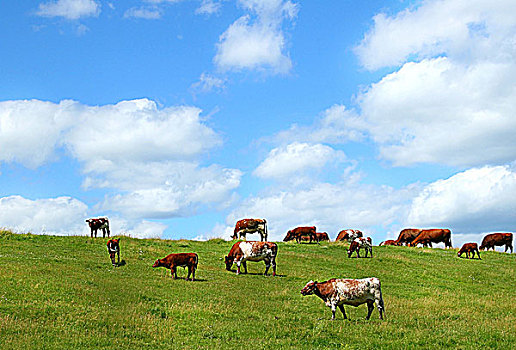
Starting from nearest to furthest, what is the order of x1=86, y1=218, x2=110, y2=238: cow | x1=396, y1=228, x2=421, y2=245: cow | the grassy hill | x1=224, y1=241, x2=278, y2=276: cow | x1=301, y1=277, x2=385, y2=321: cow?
the grassy hill < x1=301, y1=277, x2=385, y2=321: cow < x1=224, y1=241, x2=278, y2=276: cow < x1=86, y1=218, x2=110, y2=238: cow < x1=396, y1=228, x2=421, y2=245: cow

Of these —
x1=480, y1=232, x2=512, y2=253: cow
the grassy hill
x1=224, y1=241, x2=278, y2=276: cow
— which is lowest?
the grassy hill

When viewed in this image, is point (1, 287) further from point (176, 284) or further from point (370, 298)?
point (370, 298)

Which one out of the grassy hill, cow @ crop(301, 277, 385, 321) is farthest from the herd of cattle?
the grassy hill

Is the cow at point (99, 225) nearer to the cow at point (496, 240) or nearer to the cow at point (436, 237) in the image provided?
the cow at point (436, 237)

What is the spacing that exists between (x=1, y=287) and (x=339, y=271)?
20740mm

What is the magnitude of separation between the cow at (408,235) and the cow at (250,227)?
70.7 ft

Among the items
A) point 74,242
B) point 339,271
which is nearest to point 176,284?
point 339,271

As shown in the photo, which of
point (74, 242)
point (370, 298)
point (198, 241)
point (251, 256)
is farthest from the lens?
point (198, 241)

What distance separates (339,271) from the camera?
3288 cm

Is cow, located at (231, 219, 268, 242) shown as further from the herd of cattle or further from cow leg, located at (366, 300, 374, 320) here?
cow leg, located at (366, 300, 374, 320)

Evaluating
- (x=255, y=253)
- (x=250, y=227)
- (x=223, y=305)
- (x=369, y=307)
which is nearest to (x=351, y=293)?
(x=369, y=307)

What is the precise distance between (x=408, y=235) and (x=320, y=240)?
14.8m

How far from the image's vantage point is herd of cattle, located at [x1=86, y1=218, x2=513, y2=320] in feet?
63.7

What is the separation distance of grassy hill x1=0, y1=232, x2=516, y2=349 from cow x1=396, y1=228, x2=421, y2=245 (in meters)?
24.9
